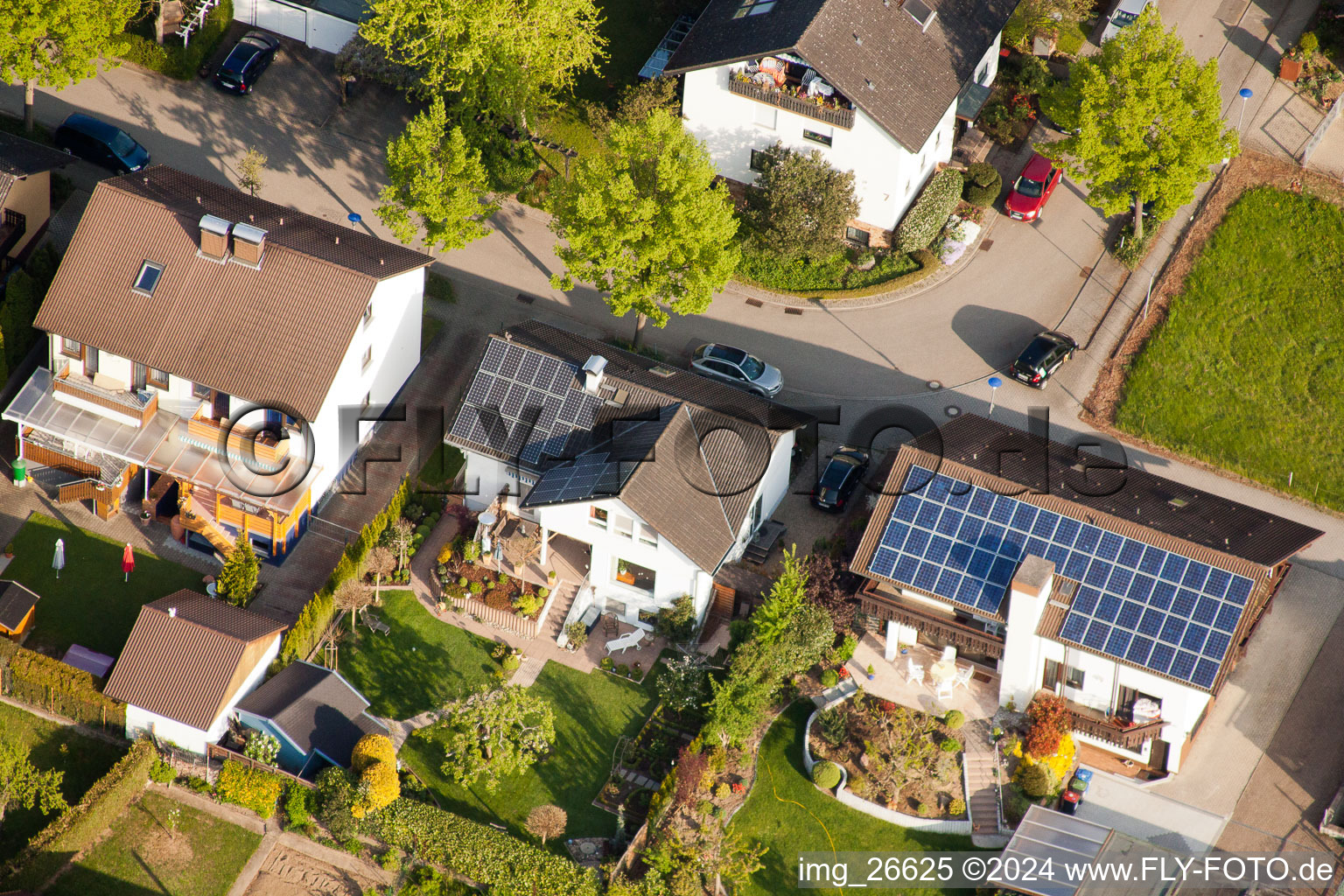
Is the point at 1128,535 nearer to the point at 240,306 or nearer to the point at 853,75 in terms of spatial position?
the point at 853,75

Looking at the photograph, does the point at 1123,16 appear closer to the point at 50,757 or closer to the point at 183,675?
the point at 183,675

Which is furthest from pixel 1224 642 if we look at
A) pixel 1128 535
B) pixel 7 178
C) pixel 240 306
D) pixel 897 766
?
pixel 7 178

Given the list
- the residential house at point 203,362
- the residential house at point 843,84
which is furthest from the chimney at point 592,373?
the residential house at point 843,84

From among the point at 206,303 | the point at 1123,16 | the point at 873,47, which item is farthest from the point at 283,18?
the point at 1123,16

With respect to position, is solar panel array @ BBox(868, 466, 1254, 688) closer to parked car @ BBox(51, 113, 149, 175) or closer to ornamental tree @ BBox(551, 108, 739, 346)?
ornamental tree @ BBox(551, 108, 739, 346)

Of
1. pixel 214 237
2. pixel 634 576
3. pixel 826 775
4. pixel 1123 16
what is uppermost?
pixel 1123 16

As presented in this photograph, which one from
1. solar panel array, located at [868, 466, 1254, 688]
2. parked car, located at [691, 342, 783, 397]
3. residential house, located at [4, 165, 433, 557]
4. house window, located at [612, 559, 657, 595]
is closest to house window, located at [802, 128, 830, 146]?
parked car, located at [691, 342, 783, 397]
